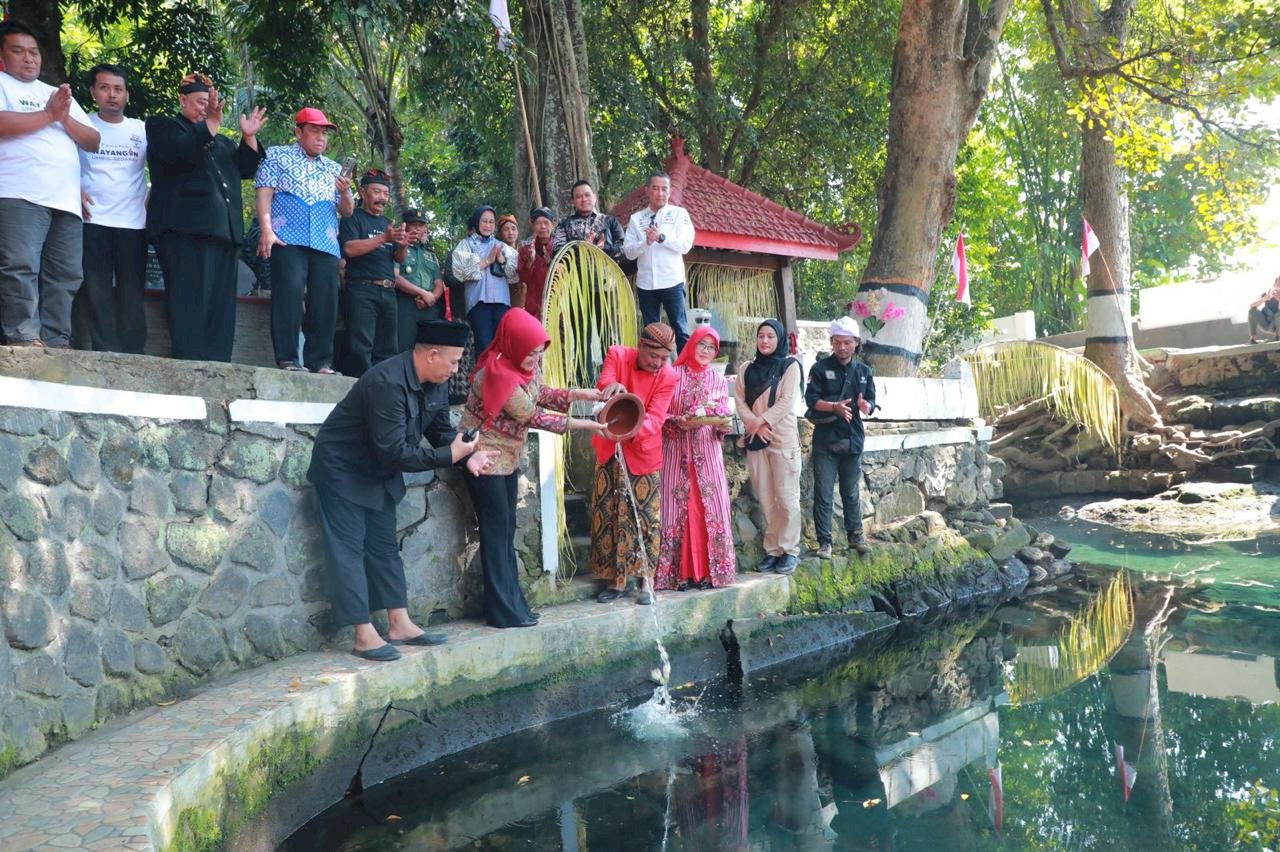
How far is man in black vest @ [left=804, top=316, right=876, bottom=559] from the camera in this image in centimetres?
759

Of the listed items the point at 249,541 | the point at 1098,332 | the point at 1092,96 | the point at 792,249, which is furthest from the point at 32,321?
the point at 1098,332

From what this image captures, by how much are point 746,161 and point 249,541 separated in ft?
37.8

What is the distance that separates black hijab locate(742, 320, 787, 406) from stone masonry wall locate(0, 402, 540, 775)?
2.77 metres

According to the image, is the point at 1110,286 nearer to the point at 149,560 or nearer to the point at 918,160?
the point at 918,160

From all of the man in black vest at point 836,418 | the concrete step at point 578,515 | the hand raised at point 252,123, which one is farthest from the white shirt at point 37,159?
the man in black vest at point 836,418

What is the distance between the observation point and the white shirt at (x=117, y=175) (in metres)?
4.91

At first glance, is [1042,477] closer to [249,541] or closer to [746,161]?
[746,161]

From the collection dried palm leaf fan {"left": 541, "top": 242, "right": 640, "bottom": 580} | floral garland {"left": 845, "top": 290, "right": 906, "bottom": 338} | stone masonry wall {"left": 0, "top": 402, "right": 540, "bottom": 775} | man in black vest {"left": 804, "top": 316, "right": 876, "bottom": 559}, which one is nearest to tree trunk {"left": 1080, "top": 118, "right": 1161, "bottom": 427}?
floral garland {"left": 845, "top": 290, "right": 906, "bottom": 338}

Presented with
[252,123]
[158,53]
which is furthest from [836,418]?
[158,53]

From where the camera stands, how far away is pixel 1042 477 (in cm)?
1562

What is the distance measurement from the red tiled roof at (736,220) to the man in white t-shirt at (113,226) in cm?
464

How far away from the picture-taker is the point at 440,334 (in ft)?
15.6

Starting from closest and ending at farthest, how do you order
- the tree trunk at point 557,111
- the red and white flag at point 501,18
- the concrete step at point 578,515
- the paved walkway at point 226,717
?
the paved walkway at point 226,717 → the concrete step at point 578,515 → the red and white flag at point 501,18 → the tree trunk at point 557,111

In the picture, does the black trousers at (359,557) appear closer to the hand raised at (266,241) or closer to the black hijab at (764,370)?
the hand raised at (266,241)
